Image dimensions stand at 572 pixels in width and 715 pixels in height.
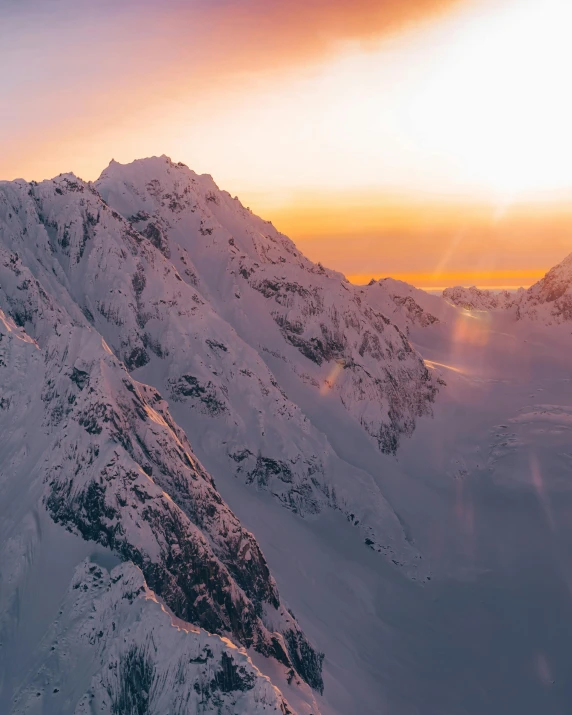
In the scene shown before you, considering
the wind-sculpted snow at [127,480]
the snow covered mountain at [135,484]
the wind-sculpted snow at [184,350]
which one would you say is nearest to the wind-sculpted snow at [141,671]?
the snow covered mountain at [135,484]

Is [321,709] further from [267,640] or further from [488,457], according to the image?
[488,457]

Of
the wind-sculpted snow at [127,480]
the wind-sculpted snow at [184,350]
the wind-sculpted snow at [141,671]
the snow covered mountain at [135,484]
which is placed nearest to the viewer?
the wind-sculpted snow at [141,671]

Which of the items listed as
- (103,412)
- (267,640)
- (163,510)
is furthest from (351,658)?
(103,412)

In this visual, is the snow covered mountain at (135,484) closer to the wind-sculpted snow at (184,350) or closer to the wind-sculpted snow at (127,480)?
the wind-sculpted snow at (127,480)

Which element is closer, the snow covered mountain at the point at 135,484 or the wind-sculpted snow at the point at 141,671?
the wind-sculpted snow at the point at 141,671

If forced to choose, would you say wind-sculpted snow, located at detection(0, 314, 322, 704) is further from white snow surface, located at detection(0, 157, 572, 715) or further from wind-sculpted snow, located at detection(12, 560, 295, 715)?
wind-sculpted snow, located at detection(12, 560, 295, 715)

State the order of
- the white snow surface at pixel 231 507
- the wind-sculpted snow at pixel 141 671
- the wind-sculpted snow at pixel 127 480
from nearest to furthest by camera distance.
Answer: the wind-sculpted snow at pixel 141 671, the white snow surface at pixel 231 507, the wind-sculpted snow at pixel 127 480

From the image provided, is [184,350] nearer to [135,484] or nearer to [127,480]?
[135,484]
